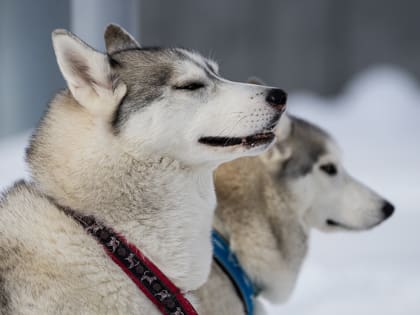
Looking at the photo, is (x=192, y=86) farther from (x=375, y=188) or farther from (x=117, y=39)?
(x=375, y=188)

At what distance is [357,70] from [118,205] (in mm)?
10596

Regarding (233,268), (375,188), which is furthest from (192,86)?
(375,188)

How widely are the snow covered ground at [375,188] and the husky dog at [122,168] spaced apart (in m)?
2.17

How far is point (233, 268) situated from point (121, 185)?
1191 mm

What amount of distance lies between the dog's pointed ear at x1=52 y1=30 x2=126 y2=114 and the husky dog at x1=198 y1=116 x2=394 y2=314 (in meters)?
1.23

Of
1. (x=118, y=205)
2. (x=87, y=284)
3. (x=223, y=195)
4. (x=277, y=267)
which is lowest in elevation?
(x=277, y=267)

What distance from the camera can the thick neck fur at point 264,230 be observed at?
397 cm

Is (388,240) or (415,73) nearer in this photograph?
(388,240)

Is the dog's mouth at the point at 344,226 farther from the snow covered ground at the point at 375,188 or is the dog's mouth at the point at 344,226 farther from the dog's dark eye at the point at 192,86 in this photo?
the dog's dark eye at the point at 192,86

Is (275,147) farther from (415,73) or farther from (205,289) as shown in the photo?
(415,73)

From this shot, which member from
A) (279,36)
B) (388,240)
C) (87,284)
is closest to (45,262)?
(87,284)

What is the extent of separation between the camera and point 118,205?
2.82 meters

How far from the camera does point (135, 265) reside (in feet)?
9.10

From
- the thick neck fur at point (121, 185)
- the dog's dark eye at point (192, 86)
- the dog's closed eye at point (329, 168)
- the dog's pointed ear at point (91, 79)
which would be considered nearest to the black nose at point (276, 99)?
the dog's dark eye at point (192, 86)
